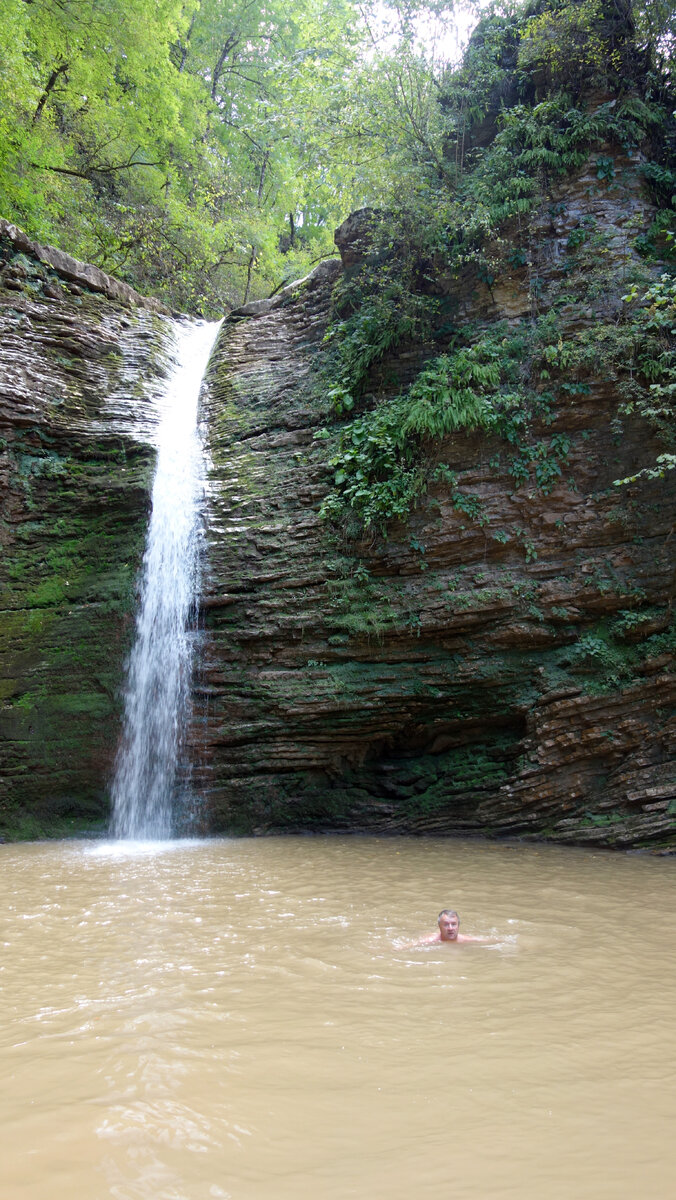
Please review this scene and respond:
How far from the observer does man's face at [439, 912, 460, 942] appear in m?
4.29

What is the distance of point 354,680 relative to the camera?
8.55m

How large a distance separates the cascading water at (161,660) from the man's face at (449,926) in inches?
191

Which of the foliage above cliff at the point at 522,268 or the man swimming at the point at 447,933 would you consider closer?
the man swimming at the point at 447,933

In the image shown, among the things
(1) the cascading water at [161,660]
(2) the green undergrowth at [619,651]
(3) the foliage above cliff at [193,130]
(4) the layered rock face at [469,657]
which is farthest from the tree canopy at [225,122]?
(2) the green undergrowth at [619,651]

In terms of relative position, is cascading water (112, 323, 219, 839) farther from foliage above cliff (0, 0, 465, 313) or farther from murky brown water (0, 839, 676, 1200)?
foliage above cliff (0, 0, 465, 313)

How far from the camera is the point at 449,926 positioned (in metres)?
4.29

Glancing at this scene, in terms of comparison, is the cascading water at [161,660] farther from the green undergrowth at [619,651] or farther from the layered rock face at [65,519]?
the green undergrowth at [619,651]

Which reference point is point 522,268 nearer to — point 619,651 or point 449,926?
point 619,651

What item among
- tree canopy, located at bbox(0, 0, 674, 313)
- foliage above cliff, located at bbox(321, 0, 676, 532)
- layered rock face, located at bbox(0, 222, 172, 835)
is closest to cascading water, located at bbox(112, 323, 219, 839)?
layered rock face, located at bbox(0, 222, 172, 835)

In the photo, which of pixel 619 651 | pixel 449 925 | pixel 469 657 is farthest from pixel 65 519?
pixel 449 925

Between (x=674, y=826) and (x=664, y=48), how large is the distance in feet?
35.1

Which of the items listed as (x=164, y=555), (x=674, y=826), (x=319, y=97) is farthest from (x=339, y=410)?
(x=674, y=826)

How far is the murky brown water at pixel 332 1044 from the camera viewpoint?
2.15 m

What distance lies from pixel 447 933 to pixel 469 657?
447 centimetres
